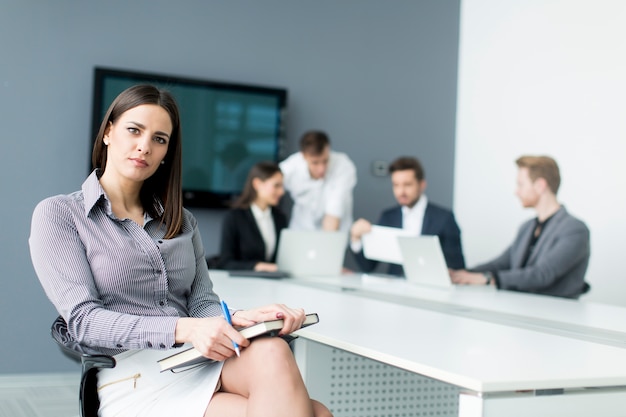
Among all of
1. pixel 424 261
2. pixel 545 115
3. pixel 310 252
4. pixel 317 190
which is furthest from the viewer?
pixel 545 115

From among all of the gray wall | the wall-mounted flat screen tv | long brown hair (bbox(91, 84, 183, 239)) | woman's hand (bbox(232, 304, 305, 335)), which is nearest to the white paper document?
the wall-mounted flat screen tv

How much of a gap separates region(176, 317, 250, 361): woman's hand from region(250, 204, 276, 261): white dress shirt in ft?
10.6

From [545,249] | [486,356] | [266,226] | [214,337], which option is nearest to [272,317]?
[214,337]

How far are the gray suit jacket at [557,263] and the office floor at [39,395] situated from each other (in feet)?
8.16

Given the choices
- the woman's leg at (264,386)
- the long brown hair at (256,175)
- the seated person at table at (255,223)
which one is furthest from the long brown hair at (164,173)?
the long brown hair at (256,175)

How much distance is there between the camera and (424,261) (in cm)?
419

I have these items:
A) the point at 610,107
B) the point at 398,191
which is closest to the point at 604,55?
the point at 610,107

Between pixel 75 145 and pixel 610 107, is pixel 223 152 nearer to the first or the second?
pixel 75 145

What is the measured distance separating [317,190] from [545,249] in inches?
72.4

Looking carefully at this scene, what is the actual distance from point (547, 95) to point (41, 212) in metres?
4.84

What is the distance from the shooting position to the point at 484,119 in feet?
21.6

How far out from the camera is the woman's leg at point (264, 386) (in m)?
1.68

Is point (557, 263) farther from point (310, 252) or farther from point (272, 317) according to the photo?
point (272, 317)

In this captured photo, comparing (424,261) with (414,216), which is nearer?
(424,261)
